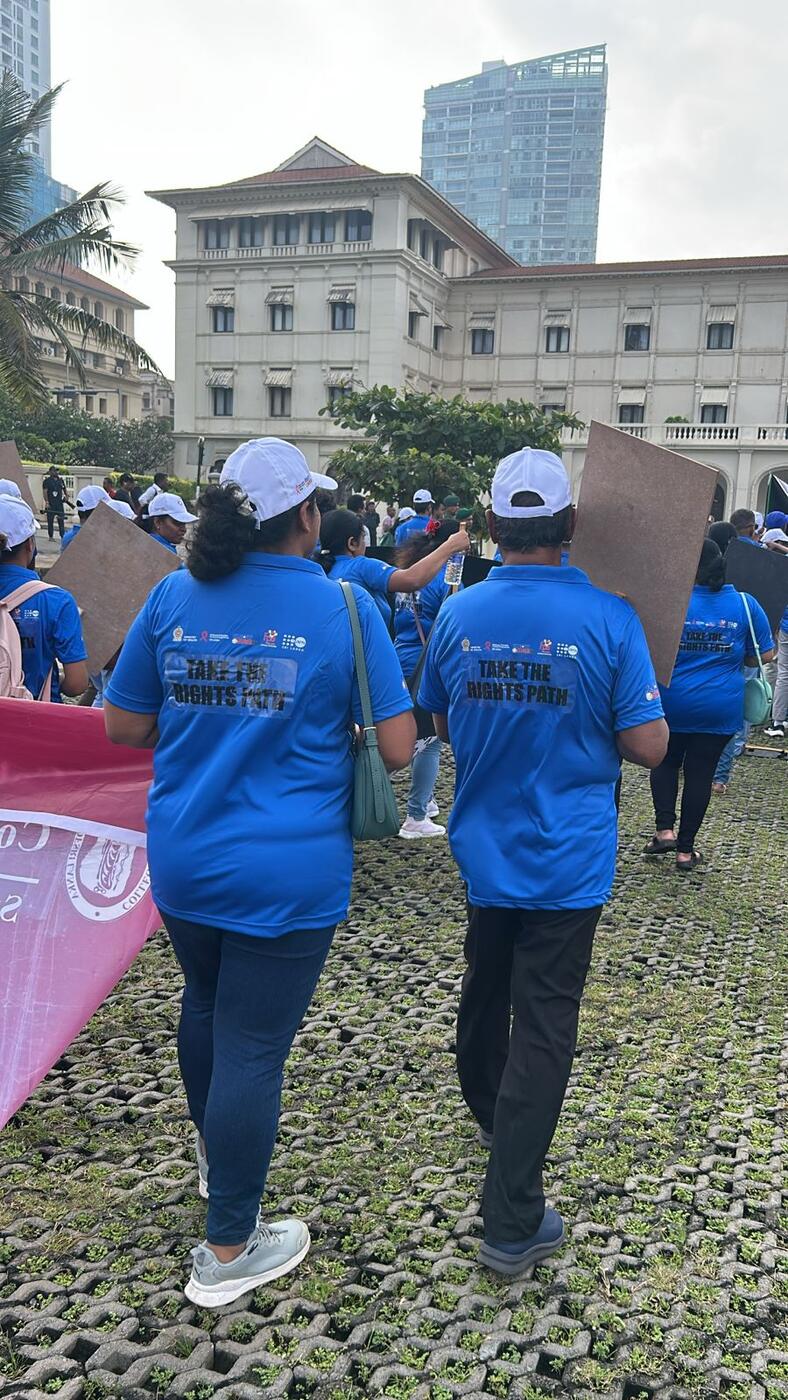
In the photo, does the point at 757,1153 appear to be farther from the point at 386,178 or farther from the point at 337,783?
the point at 386,178

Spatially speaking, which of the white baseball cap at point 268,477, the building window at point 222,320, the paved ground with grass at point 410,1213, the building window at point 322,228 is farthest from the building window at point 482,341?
the white baseball cap at point 268,477

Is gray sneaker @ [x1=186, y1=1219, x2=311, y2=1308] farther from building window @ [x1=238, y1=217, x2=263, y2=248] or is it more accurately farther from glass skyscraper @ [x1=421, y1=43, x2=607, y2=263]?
glass skyscraper @ [x1=421, y1=43, x2=607, y2=263]

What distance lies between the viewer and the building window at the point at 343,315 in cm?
4812

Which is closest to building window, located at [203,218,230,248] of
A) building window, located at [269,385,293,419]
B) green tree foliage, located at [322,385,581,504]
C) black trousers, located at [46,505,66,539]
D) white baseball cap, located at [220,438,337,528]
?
building window, located at [269,385,293,419]

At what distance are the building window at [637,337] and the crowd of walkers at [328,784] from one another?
50.9 meters

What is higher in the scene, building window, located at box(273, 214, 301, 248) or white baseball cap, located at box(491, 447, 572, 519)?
building window, located at box(273, 214, 301, 248)

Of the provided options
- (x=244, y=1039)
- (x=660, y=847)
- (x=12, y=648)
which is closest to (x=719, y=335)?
(x=660, y=847)

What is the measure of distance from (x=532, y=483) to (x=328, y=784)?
0.92m

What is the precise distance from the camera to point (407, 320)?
48.4 m

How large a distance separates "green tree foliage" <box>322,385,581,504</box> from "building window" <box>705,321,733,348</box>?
2502 centimetres

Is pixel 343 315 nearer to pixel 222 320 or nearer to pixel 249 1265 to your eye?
pixel 222 320

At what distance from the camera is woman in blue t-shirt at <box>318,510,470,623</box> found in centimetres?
541

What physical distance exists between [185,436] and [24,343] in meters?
35.3

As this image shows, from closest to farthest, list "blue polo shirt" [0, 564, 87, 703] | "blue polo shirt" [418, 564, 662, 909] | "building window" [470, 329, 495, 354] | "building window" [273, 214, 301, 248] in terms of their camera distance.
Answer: "blue polo shirt" [418, 564, 662, 909], "blue polo shirt" [0, 564, 87, 703], "building window" [273, 214, 301, 248], "building window" [470, 329, 495, 354]
